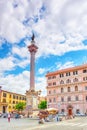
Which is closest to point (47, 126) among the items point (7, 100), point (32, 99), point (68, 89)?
point (32, 99)

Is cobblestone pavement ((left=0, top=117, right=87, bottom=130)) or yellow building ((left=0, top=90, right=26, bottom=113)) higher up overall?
yellow building ((left=0, top=90, right=26, bottom=113))

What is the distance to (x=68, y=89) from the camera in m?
70.2

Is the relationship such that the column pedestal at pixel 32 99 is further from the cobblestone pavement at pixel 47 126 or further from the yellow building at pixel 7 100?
the yellow building at pixel 7 100

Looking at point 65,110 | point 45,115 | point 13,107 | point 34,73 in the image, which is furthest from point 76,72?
point 13,107

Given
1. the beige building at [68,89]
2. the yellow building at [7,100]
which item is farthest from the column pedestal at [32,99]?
the yellow building at [7,100]

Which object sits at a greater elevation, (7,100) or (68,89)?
(68,89)

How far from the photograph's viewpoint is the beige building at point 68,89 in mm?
66625

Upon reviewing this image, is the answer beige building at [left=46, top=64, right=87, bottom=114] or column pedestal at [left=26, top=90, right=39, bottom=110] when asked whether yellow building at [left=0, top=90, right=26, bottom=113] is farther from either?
column pedestal at [left=26, top=90, right=39, bottom=110]

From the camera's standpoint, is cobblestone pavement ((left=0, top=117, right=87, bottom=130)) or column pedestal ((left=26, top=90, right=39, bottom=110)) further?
column pedestal ((left=26, top=90, right=39, bottom=110))

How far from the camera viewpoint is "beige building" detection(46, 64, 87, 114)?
219ft

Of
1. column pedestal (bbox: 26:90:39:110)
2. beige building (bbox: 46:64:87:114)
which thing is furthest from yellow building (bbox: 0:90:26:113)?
column pedestal (bbox: 26:90:39:110)

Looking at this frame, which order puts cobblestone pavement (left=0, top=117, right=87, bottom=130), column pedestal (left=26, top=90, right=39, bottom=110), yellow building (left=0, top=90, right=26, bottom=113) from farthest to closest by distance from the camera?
yellow building (left=0, top=90, right=26, bottom=113) → column pedestal (left=26, top=90, right=39, bottom=110) → cobblestone pavement (left=0, top=117, right=87, bottom=130)

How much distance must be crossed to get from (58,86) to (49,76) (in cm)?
574

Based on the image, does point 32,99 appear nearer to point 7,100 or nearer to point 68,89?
point 68,89
